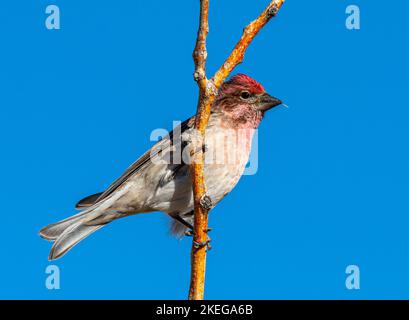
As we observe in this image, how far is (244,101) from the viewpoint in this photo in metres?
8.94

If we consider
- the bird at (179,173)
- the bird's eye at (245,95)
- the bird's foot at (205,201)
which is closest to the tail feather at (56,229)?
the bird at (179,173)

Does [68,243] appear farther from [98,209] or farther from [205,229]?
[205,229]

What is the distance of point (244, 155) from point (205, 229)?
2.17 meters

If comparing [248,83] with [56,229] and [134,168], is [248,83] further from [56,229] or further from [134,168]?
[56,229]

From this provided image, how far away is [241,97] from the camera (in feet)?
29.5

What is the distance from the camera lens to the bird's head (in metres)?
8.81

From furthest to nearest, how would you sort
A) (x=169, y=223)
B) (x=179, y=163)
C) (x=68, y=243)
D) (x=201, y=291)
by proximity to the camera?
1. (x=169, y=223)
2. (x=68, y=243)
3. (x=179, y=163)
4. (x=201, y=291)

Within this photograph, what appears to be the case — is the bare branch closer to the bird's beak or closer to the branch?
the branch

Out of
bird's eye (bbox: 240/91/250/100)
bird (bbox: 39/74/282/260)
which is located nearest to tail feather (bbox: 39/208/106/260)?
bird (bbox: 39/74/282/260)

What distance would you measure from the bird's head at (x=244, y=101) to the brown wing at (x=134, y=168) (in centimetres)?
55

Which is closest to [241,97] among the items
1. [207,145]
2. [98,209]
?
[207,145]

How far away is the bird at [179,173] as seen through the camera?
834 cm

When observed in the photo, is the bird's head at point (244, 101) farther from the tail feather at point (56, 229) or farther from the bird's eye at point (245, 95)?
the tail feather at point (56, 229)

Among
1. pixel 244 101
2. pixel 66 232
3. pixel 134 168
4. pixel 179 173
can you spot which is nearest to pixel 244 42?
pixel 179 173
